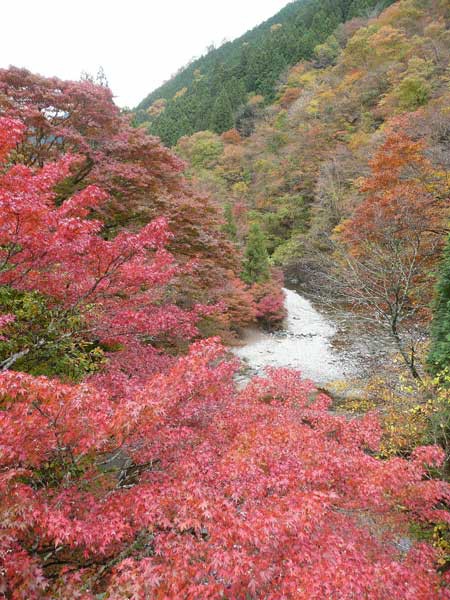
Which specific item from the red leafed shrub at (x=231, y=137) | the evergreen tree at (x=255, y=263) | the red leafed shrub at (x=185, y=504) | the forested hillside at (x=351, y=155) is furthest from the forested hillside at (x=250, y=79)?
the red leafed shrub at (x=185, y=504)

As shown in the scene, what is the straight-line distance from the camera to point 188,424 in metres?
5.61

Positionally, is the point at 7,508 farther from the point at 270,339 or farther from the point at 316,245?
the point at 316,245

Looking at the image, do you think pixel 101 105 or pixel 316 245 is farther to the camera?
pixel 316 245

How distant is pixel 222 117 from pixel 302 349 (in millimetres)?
46391

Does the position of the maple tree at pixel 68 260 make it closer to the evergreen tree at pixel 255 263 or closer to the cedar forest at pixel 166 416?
the cedar forest at pixel 166 416

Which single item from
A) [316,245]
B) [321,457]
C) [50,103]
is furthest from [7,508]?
[316,245]

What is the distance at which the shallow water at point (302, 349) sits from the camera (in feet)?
57.1

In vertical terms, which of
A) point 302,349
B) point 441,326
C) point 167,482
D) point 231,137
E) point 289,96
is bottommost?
point 302,349

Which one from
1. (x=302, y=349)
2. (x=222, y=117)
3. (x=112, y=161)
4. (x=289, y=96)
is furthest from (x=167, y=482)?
(x=222, y=117)

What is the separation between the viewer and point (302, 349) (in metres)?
20.5

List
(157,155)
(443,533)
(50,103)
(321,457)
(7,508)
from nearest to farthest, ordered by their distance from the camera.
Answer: (7,508), (321,457), (443,533), (50,103), (157,155)

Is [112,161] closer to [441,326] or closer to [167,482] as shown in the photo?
[167,482]

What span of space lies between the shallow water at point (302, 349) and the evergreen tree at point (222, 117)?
128 ft

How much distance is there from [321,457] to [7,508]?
3625 mm
